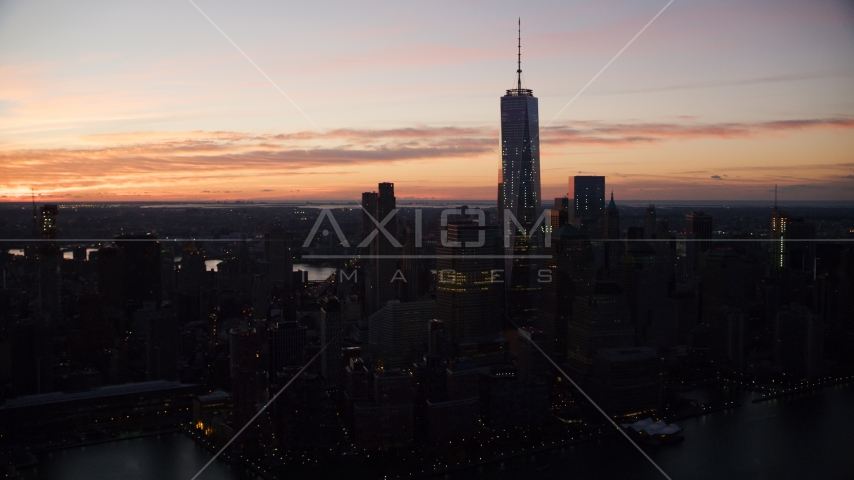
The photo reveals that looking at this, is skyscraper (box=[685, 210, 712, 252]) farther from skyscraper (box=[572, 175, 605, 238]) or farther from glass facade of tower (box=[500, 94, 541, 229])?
glass facade of tower (box=[500, 94, 541, 229])

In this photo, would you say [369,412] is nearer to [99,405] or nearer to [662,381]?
[99,405]

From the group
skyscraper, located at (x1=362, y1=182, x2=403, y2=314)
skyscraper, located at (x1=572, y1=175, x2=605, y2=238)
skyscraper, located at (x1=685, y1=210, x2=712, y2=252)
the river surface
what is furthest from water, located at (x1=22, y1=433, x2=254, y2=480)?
skyscraper, located at (x1=685, y1=210, x2=712, y2=252)

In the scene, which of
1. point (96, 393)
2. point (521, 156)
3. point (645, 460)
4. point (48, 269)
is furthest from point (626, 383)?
point (48, 269)

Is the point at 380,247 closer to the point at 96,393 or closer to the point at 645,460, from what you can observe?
the point at 96,393

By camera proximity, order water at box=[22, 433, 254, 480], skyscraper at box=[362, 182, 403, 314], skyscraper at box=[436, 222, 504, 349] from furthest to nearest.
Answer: skyscraper at box=[362, 182, 403, 314]
skyscraper at box=[436, 222, 504, 349]
water at box=[22, 433, 254, 480]

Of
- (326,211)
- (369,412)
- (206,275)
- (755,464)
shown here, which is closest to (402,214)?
(326,211)

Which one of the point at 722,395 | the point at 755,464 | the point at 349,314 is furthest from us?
the point at 349,314
